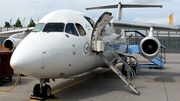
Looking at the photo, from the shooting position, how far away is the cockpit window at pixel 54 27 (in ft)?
22.7

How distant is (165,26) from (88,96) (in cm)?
685

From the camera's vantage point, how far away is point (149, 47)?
33.0ft

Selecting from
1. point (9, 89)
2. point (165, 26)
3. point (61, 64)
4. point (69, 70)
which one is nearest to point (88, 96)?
point (69, 70)

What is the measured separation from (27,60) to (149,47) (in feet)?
20.9

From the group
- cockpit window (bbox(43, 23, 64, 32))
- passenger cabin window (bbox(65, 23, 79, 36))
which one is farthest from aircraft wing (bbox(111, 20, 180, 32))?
cockpit window (bbox(43, 23, 64, 32))

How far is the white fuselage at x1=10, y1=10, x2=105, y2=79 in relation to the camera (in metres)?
5.72

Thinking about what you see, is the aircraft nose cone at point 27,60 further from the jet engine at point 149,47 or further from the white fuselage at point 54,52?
the jet engine at point 149,47

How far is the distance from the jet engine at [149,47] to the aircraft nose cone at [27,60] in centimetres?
562

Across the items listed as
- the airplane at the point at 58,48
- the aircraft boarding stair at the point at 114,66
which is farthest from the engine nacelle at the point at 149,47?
the airplane at the point at 58,48

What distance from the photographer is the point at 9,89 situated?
346 inches

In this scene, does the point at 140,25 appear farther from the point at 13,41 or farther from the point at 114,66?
the point at 13,41

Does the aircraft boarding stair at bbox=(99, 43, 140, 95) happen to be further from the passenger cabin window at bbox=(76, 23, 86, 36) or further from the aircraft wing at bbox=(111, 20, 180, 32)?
the aircraft wing at bbox=(111, 20, 180, 32)

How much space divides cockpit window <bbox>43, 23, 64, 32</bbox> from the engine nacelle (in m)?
4.41

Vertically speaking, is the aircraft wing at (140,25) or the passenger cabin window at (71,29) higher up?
the aircraft wing at (140,25)
